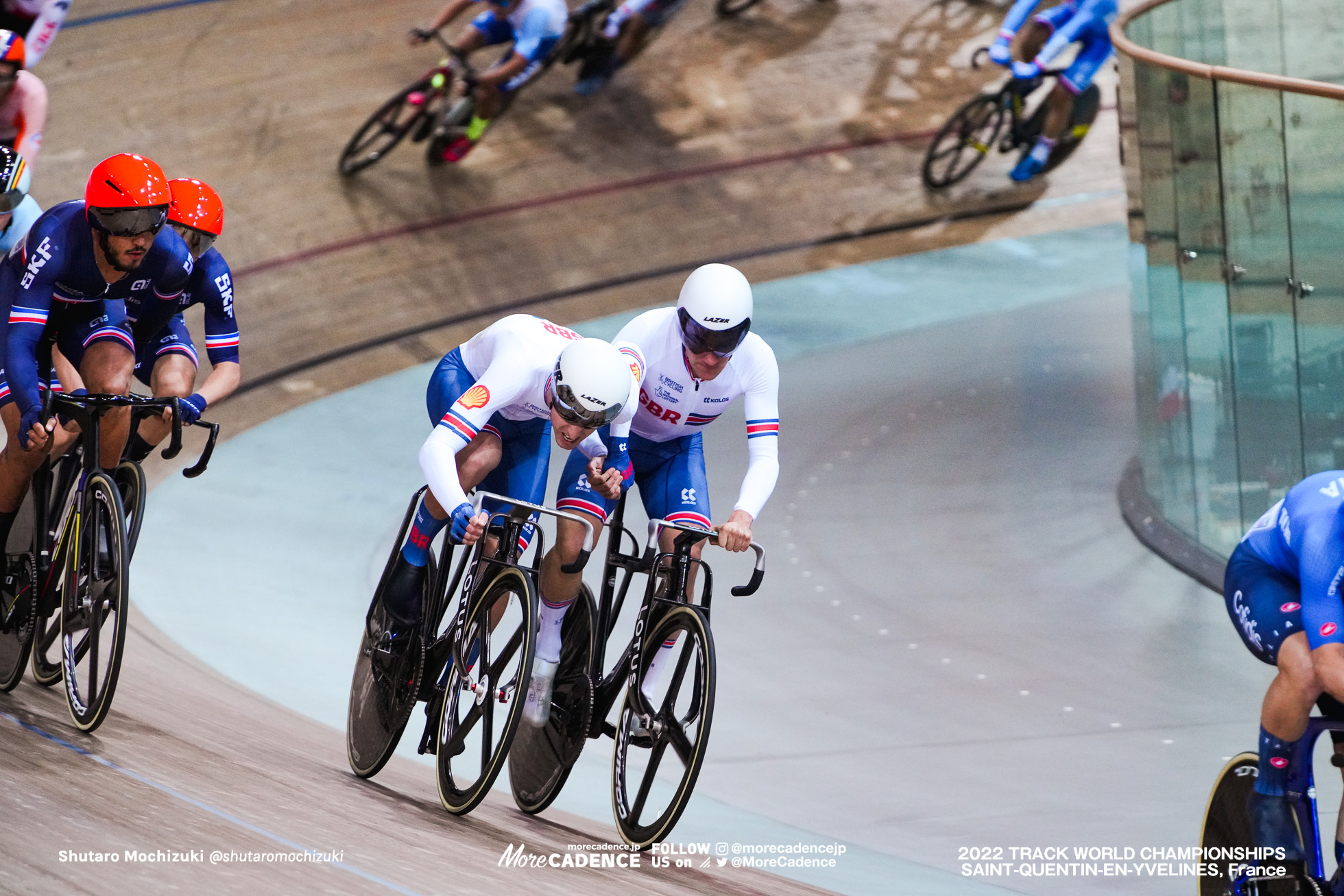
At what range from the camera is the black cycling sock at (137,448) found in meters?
4.14

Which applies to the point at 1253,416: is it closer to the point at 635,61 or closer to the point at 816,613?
the point at 816,613

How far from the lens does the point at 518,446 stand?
156 inches

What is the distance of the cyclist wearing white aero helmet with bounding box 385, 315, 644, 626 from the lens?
3479 millimetres

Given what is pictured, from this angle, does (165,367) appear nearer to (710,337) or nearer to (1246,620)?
(710,337)

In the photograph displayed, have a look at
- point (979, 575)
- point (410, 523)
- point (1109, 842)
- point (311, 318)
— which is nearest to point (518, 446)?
point (410, 523)

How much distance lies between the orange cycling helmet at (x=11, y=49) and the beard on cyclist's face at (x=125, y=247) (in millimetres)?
2701

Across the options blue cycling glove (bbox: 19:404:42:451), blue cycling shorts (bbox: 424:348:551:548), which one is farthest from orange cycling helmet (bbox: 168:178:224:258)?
blue cycling shorts (bbox: 424:348:551:548)

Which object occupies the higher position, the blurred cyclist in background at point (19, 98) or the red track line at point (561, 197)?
the blurred cyclist in background at point (19, 98)

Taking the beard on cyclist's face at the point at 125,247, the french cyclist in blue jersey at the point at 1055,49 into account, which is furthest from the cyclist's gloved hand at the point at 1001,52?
the beard on cyclist's face at the point at 125,247

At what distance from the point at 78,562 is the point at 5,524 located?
42cm

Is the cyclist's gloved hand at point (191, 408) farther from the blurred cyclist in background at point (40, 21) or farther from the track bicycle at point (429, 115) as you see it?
the track bicycle at point (429, 115)

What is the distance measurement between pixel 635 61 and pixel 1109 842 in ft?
27.5

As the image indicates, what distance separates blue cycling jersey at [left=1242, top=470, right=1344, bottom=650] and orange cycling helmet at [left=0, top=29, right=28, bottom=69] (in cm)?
503

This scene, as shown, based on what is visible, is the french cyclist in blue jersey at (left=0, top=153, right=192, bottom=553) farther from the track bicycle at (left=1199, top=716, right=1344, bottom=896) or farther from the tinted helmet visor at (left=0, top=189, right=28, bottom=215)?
the track bicycle at (left=1199, top=716, right=1344, bottom=896)
